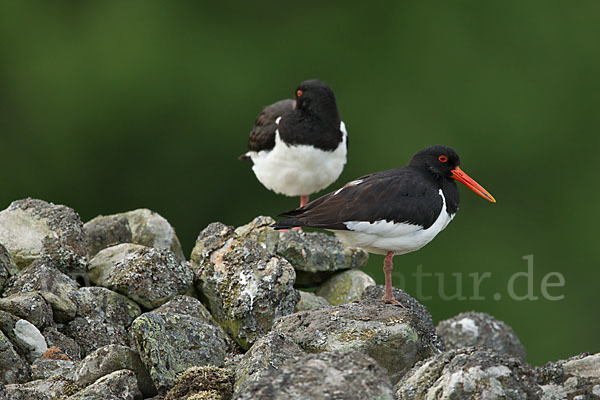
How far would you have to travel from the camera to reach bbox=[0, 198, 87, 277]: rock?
541cm

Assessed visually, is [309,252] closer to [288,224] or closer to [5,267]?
[288,224]

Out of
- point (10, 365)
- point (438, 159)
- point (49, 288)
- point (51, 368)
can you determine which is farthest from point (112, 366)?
point (438, 159)

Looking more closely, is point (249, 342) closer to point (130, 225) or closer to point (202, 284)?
point (202, 284)

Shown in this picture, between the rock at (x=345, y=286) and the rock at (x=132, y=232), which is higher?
the rock at (x=132, y=232)

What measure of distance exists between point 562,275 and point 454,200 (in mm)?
6829

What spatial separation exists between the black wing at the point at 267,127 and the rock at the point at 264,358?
3.30m

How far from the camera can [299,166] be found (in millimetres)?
7066

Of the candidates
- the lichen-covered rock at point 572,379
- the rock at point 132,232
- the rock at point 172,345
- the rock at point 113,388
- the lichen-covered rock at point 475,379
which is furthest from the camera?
the rock at point 132,232

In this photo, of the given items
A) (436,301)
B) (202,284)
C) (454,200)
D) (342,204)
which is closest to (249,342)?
(202,284)

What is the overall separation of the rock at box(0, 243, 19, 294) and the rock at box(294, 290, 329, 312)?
5.72ft

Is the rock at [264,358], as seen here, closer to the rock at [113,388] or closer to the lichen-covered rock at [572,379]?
the rock at [113,388]

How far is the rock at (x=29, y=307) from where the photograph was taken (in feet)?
15.4

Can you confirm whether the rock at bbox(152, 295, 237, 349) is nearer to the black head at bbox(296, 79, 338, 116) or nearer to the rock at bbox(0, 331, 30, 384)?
the rock at bbox(0, 331, 30, 384)

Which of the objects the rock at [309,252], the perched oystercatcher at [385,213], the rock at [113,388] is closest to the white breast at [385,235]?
the perched oystercatcher at [385,213]
